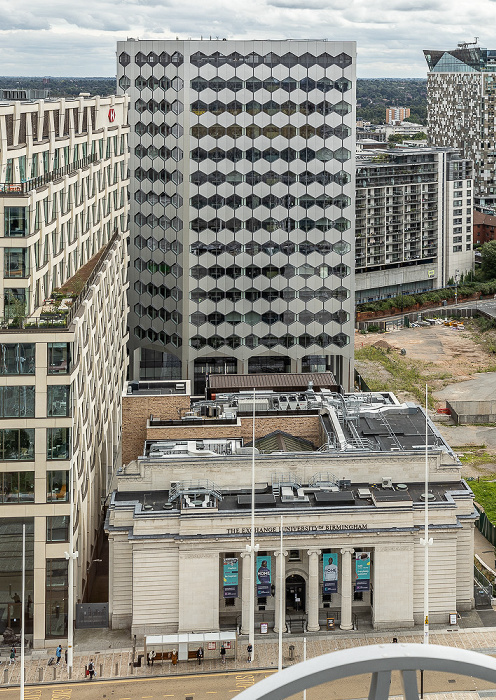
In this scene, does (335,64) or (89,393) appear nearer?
(89,393)

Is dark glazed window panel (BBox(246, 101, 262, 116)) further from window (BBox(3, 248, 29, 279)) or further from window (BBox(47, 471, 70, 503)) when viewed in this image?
window (BBox(47, 471, 70, 503))

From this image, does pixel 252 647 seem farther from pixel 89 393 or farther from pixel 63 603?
pixel 89 393

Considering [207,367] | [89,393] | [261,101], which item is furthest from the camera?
[207,367]

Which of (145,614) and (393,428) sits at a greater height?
(393,428)

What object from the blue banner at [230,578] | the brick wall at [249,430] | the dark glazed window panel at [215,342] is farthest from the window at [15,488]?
the dark glazed window panel at [215,342]

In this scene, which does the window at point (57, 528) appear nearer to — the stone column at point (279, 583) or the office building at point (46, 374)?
the office building at point (46, 374)

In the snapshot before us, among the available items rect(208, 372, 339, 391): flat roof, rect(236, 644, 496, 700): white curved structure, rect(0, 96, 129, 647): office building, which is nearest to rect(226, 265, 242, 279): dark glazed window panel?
rect(208, 372, 339, 391): flat roof

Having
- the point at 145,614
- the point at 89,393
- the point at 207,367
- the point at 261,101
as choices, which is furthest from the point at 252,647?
the point at 261,101
